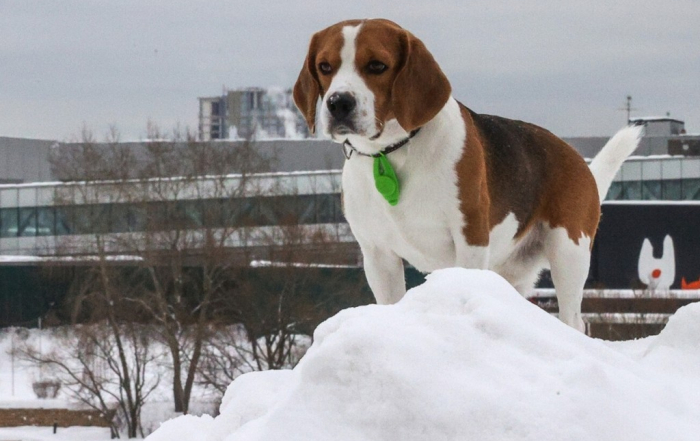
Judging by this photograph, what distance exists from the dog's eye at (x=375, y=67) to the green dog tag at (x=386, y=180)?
0.40m

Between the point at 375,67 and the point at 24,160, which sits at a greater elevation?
the point at 375,67

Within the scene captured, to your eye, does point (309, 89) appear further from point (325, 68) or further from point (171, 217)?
point (171, 217)

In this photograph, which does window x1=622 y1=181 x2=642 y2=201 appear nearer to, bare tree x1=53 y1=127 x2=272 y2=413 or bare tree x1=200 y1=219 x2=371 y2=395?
bare tree x1=200 y1=219 x2=371 y2=395

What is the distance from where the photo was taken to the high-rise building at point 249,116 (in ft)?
232

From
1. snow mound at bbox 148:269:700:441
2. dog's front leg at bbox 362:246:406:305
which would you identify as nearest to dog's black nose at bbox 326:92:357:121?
dog's front leg at bbox 362:246:406:305

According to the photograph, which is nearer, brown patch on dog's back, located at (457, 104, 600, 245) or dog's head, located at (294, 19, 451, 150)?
dog's head, located at (294, 19, 451, 150)

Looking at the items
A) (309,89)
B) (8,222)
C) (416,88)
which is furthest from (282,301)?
(416,88)

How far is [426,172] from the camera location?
Result: 474 cm

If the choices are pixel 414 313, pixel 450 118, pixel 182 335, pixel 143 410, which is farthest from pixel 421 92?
pixel 143 410

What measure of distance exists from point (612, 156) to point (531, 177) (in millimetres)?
1113

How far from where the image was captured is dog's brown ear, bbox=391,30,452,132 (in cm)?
455

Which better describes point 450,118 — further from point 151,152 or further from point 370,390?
point 151,152

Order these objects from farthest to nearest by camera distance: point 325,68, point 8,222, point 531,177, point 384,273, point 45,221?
point 45,221
point 8,222
point 531,177
point 384,273
point 325,68

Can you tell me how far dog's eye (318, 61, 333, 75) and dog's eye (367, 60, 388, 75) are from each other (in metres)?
0.16
